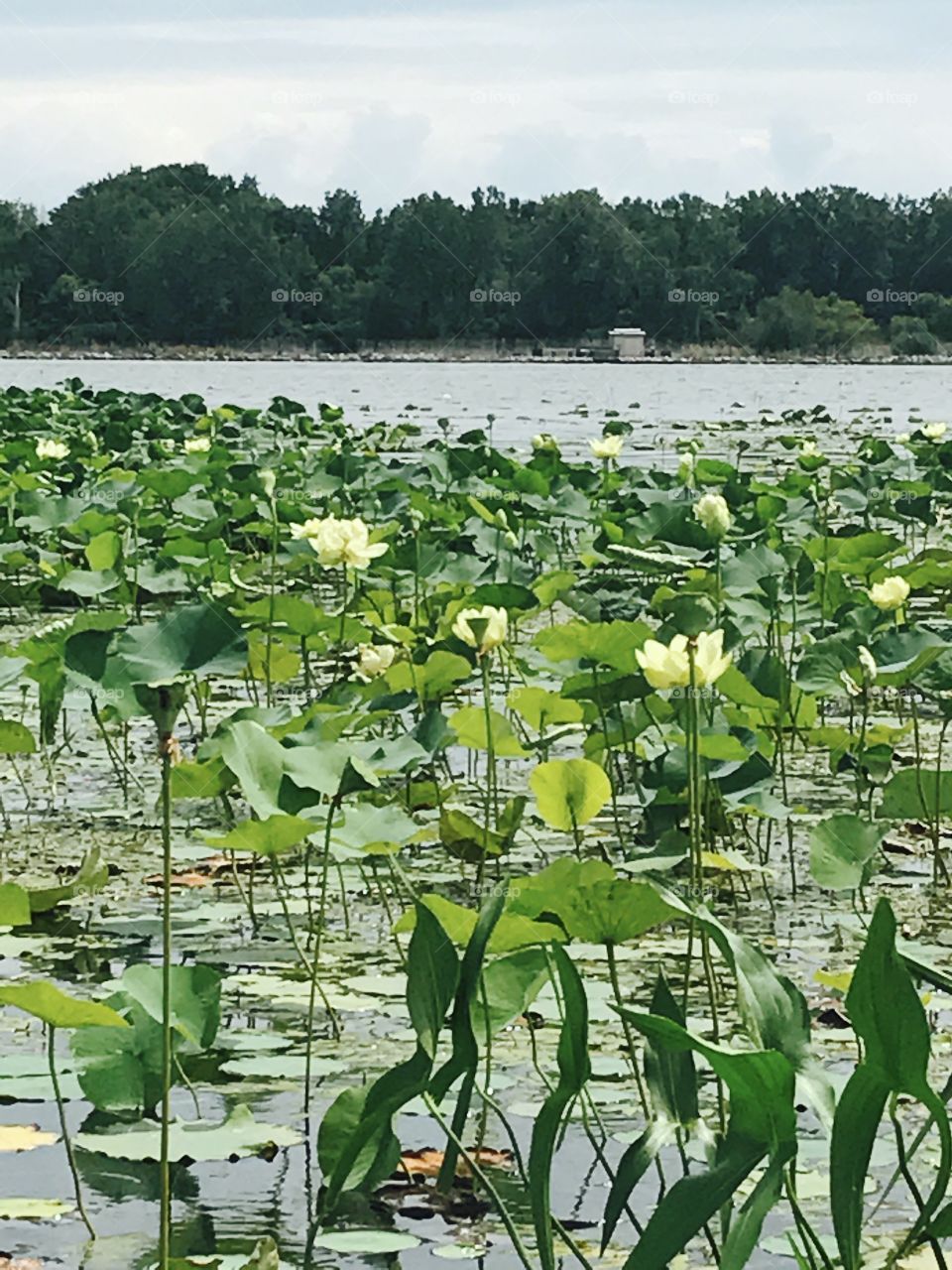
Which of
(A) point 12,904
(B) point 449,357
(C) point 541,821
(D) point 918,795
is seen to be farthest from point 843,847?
(B) point 449,357

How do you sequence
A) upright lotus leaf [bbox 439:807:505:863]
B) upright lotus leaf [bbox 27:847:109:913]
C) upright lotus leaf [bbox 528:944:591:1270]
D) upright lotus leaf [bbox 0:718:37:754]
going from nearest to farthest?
upright lotus leaf [bbox 528:944:591:1270], upright lotus leaf [bbox 27:847:109:913], upright lotus leaf [bbox 439:807:505:863], upright lotus leaf [bbox 0:718:37:754]

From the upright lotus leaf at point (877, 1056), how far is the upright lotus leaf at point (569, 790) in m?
0.92

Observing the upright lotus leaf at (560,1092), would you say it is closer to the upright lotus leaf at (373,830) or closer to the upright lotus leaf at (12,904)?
the upright lotus leaf at (12,904)

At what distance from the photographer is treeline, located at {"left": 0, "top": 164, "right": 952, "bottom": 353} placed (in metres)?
52.1

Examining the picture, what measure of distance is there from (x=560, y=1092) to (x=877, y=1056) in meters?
0.21

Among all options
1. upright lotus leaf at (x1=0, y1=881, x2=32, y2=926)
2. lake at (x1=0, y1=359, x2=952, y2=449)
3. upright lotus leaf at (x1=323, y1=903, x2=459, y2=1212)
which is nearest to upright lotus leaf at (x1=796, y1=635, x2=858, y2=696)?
upright lotus leaf at (x1=0, y1=881, x2=32, y2=926)

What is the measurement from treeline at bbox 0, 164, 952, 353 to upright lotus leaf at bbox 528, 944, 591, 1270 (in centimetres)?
4772

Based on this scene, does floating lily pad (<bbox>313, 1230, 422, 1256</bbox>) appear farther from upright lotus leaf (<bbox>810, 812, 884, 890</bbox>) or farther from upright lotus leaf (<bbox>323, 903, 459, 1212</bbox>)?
upright lotus leaf (<bbox>810, 812, 884, 890</bbox>)

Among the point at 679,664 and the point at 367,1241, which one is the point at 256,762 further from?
the point at 367,1241

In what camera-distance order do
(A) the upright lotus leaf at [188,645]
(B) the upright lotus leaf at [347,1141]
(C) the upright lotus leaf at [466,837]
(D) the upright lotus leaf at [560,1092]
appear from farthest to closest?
(C) the upright lotus leaf at [466,837], (A) the upright lotus leaf at [188,645], (B) the upright lotus leaf at [347,1141], (D) the upright lotus leaf at [560,1092]

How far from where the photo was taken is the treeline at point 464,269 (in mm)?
52125

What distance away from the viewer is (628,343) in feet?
174

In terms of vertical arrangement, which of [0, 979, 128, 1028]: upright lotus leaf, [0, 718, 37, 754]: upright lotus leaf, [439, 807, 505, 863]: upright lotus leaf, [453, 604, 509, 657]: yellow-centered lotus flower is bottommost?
[439, 807, 505, 863]: upright lotus leaf

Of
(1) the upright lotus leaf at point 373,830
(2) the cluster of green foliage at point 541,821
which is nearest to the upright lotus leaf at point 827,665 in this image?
(2) the cluster of green foliage at point 541,821
